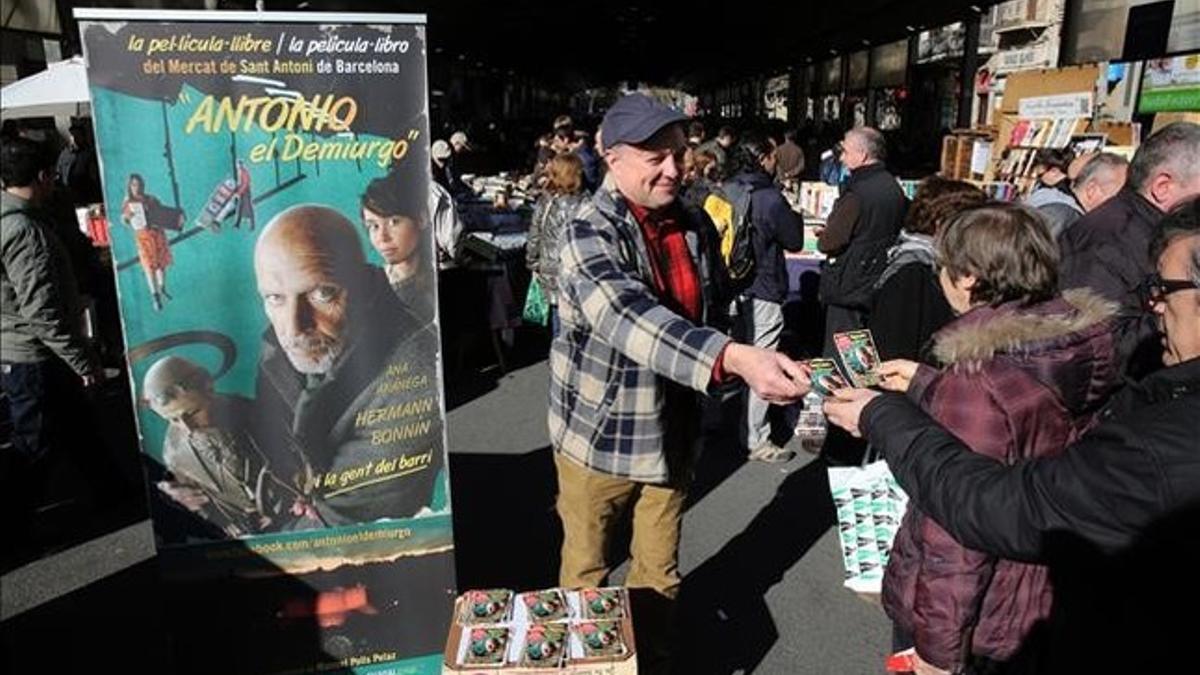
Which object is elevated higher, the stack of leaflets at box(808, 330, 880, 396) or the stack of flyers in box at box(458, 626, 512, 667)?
the stack of leaflets at box(808, 330, 880, 396)

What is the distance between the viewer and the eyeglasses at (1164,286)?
63.5 inches

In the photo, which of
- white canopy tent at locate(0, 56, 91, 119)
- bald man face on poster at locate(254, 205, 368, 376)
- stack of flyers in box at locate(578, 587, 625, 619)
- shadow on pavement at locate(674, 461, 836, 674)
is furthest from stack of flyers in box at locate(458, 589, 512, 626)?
white canopy tent at locate(0, 56, 91, 119)

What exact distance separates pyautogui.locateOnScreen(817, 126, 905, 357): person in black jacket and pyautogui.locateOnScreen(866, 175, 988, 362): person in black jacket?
64cm

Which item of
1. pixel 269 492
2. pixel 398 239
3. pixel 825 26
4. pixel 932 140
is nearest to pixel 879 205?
pixel 398 239

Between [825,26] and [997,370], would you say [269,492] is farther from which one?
[825,26]

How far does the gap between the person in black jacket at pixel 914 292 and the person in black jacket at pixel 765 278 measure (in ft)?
3.78

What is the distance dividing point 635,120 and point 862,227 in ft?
9.29

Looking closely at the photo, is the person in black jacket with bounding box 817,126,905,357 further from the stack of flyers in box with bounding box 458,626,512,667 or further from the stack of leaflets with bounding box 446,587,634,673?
the stack of flyers in box with bounding box 458,626,512,667

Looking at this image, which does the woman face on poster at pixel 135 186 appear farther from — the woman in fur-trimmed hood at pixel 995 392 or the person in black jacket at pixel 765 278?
the person in black jacket at pixel 765 278

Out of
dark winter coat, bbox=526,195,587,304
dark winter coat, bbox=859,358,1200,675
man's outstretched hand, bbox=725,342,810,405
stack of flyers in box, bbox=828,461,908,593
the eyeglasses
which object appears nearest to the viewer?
dark winter coat, bbox=859,358,1200,675

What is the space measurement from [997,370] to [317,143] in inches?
73.3

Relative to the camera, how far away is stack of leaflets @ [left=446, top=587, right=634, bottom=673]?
7.48 ft

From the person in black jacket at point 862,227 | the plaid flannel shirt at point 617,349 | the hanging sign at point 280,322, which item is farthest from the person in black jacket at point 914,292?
the hanging sign at point 280,322

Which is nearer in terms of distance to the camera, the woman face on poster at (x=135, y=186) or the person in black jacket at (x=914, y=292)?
the woman face on poster at (x=135, y=186)
